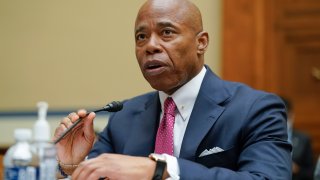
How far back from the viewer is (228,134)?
6.70ft

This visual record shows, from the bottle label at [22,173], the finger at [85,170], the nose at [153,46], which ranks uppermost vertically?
the nose at [153,46]

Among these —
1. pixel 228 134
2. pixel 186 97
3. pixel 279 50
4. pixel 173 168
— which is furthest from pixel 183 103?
pixel 279 50

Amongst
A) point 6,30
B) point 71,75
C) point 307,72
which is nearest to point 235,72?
point 307,72

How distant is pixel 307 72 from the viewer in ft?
14.6

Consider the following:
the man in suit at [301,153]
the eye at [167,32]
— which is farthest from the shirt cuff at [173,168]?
the man in suit at [301,153]

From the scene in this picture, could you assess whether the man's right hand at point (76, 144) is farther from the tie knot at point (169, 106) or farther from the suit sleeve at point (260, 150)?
the suit sleeve at point (260, 150)

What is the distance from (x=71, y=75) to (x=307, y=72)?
1.88 m

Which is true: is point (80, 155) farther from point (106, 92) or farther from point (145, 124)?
point (106, 92)

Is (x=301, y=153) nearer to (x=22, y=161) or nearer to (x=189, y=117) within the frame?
(x=189, y=117)

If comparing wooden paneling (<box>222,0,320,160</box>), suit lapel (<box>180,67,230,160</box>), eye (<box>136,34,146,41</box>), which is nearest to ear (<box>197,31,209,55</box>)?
suit lapel (<box>180,67,230,160</box>)

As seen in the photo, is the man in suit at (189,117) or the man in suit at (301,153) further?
the man in suit at (301,153)

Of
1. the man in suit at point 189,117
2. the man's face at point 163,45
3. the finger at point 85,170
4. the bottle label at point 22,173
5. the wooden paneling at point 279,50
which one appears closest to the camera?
the bottle label at point 22,173

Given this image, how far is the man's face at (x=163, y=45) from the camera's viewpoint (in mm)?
2088

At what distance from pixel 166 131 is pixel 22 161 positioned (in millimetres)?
765
